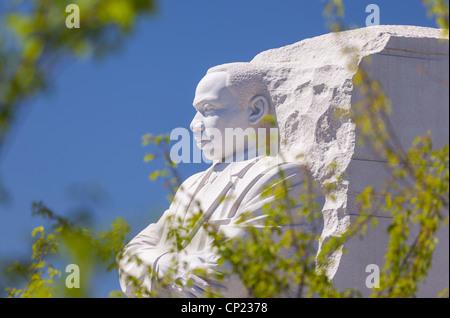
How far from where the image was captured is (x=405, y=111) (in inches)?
247

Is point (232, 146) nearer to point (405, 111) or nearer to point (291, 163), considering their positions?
point (291, 163)

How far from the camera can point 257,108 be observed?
6.92 m

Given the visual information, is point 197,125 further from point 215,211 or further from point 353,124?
point 353,124

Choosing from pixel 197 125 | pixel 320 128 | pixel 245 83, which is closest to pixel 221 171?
pixel 197 125

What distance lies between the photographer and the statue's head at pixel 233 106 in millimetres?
6898

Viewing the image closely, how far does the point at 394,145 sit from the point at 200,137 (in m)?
1.62

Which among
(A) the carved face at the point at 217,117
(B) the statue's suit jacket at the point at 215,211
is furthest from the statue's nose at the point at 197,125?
(B) the statue's suit jacket at the point at 215,211

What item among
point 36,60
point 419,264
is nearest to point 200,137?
point 419,264

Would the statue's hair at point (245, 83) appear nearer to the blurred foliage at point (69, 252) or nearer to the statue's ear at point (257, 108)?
the statue's ear at point (257, 108)

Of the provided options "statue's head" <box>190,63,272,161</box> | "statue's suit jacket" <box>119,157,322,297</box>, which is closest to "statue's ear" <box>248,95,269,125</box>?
"statue's head" <box>190,63,272,161</box>

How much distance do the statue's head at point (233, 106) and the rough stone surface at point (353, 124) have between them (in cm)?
31

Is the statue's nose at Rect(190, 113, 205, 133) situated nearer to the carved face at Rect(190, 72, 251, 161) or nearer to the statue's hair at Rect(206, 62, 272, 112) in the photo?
the carved face at Rect(190, 72, 251, 161)

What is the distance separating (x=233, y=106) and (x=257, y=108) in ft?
0.64

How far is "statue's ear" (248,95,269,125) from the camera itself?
22.6 feet
